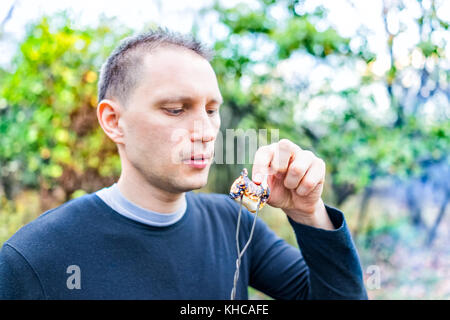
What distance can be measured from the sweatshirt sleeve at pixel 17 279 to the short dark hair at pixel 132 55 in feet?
1.77

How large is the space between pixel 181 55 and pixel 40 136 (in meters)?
2.08

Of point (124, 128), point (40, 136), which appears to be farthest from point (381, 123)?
point (40, 136)

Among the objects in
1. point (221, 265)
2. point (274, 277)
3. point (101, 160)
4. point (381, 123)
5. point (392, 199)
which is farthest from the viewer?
Result: point (392, 199)

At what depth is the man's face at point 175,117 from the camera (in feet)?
3.34

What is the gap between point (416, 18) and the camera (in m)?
2.63

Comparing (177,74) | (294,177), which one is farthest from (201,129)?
(294,177)

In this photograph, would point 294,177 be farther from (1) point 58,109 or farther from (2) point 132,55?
(1) point 58,109

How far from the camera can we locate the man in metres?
1.00

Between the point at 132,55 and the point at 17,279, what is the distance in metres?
0.72

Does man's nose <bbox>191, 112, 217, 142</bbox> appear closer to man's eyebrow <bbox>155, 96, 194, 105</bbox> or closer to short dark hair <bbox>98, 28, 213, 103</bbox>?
man's eyebrow <bbox>155, 96, 194, 105</bbox>

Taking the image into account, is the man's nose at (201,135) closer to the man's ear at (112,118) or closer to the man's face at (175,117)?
the man's face at (175,117)
